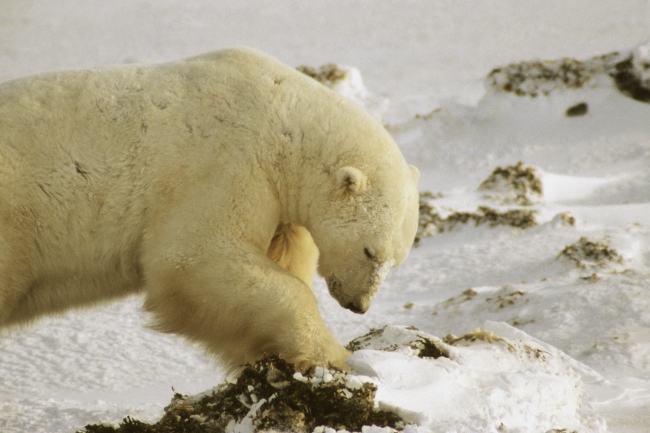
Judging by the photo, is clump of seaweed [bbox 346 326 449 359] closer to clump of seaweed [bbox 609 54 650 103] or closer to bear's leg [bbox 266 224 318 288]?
bear's leg [bbox 266 224 318 288]

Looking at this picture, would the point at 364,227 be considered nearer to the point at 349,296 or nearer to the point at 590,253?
the point at 349,296

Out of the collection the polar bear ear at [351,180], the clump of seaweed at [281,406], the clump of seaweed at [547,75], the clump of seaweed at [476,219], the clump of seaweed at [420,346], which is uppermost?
the polar bear ear at [351,180]

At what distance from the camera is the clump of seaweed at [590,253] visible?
6090mm

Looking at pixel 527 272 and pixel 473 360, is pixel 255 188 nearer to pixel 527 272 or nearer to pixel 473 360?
pixel 473 360

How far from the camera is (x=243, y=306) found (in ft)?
11.0

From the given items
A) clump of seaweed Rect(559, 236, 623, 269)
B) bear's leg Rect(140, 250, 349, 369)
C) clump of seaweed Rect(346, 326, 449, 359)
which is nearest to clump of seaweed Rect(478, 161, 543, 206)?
clump of seaweed Rect(559, 236, 623, 269)

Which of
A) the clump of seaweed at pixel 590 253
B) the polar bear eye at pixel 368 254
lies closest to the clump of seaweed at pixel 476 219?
the clump of seaweed at pixel 590 253

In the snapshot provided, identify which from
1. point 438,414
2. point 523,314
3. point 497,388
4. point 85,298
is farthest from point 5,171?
point 523,314

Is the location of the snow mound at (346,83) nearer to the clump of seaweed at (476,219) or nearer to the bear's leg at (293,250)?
the clump of seaweed at (476,219)

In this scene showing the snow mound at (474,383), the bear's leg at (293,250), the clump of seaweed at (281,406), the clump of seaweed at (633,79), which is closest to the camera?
the clump of seaweed at (281,406)

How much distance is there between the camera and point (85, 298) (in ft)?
12.4

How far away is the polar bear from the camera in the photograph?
11.1 feet

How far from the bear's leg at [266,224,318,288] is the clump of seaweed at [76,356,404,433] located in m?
0.94

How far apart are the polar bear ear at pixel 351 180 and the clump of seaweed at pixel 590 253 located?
3.36m
